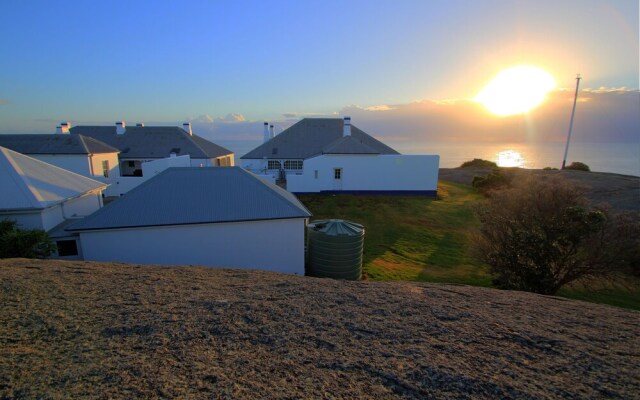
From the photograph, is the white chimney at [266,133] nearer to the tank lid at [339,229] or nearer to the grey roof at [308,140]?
the grey roof at [308,140]

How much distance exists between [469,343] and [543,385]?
1.08 metres

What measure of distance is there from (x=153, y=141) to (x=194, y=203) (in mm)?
25286

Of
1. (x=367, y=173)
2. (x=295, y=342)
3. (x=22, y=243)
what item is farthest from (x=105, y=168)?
(x=295, y=342)

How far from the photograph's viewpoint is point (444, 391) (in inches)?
142

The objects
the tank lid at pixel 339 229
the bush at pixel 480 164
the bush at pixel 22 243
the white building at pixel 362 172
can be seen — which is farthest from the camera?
the bush at pixel 480 164

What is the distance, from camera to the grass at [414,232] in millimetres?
14006

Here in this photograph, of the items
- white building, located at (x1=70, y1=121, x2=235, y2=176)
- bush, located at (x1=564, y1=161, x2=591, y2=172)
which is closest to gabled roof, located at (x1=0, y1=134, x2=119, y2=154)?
white building, located at (x1=70, y1=121, x2=235, y2=176)

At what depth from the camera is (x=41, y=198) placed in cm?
1197

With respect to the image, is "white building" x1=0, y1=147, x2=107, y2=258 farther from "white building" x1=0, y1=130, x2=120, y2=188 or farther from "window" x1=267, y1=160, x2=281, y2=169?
"window" x1=267, y1=160, x2=281, y2=169

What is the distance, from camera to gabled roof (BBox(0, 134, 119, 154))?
2603cm

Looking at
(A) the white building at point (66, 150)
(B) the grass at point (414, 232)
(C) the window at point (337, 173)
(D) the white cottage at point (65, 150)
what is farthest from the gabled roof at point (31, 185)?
(C) the window at point (337, 173)

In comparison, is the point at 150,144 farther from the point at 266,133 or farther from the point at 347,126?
the point at 347,126

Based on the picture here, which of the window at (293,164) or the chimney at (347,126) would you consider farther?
the window at (293,164)

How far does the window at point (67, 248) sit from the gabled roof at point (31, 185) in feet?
4.91
